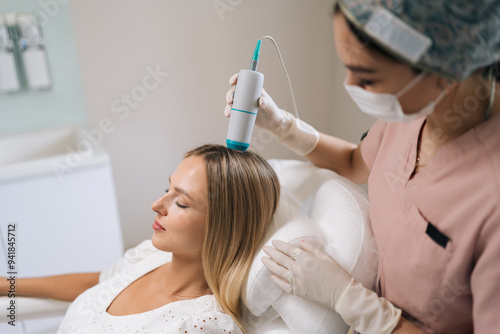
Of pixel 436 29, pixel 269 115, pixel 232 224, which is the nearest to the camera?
pixel 436 29

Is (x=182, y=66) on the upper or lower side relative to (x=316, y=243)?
upper

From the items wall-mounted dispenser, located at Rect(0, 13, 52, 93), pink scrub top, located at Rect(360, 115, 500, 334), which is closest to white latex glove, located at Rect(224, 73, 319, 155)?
pink scrub top, located at Rect(360, 115, 500, 334)

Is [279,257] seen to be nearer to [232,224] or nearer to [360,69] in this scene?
[232,224]

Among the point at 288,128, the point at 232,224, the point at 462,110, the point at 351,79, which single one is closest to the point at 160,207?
the point at 232,224

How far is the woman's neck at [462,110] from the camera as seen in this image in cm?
75

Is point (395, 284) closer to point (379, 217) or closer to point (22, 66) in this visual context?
point (379, 217)

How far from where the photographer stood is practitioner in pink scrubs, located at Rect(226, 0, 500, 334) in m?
0.65

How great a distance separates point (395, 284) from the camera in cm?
91

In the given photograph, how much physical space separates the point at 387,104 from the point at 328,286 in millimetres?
448

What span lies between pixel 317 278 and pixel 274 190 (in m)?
0.31

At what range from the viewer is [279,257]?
101cm

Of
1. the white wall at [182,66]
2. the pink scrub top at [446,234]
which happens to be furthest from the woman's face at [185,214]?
the white wall at [182,66]

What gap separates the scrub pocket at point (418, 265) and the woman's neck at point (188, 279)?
52cm

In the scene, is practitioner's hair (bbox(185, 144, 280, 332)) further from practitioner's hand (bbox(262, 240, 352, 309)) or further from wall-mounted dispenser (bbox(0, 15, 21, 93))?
wall-mounted dispenser (bbox(0, 15, 21, 93))
